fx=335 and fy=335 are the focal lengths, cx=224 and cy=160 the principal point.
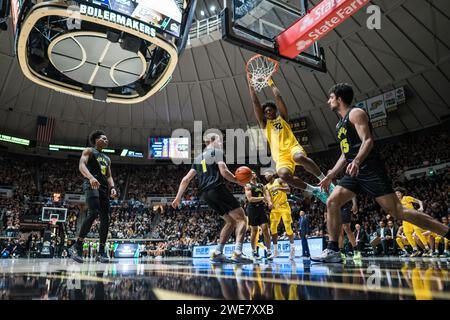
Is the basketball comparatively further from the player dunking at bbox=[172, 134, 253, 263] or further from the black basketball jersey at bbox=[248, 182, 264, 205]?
the black basketball jersey at bbox=[248, 182, 264, 205]

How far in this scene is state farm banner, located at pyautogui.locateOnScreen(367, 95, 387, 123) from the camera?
1833 centimetres

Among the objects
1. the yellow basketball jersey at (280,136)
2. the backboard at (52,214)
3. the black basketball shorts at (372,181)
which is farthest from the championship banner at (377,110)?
the backboard at (52,214)

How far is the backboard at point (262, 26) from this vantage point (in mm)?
7672

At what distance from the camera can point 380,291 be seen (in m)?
1.59

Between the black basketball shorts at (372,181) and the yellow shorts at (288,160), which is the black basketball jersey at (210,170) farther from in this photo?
the black basketball shorts at (372,181)

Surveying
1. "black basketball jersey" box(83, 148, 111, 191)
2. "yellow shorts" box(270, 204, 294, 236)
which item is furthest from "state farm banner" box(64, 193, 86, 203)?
"black basketball jersey" box(83, 148, 111, 191)

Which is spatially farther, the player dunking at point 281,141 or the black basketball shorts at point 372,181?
the player dunking at point 281,141

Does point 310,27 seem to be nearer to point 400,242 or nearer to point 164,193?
point 400,242

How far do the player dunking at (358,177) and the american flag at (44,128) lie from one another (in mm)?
24145

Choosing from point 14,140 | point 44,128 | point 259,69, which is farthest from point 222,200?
point 14,140

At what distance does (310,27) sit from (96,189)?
Answer: 609 centimetres
